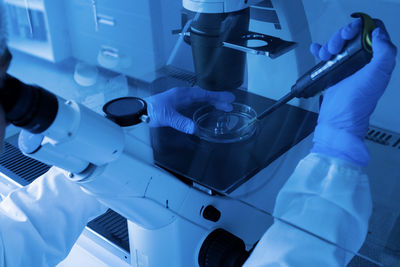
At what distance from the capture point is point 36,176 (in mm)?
1241

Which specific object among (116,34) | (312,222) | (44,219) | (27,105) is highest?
(27,105)

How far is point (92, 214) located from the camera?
37.4 inches

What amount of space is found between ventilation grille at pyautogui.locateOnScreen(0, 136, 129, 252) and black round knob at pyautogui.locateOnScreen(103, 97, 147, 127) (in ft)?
1.52

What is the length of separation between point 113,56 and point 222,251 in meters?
0.68

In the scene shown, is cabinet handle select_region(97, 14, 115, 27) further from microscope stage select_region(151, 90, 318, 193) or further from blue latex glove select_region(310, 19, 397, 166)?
blue latex glove select_region(310, 19, 397, 166)

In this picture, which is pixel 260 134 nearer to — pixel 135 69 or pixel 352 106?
pixel 352 106

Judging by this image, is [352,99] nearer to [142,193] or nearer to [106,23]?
[142,193]

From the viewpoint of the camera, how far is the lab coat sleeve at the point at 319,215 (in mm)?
670

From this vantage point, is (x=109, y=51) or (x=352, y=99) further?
(x=109, y=51)

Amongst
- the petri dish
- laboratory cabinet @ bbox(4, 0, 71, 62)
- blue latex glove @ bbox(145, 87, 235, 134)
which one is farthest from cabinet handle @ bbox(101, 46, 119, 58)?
the petri dish

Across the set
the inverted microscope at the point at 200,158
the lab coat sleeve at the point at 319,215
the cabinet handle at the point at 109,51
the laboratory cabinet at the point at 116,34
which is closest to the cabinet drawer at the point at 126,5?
the laboratory cabinet at the point at 116,34

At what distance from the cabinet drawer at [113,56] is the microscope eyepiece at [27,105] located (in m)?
0.63

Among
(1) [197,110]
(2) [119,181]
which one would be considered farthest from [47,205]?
(1) [197,110]

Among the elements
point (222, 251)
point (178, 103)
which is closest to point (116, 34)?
point (178, 103)
